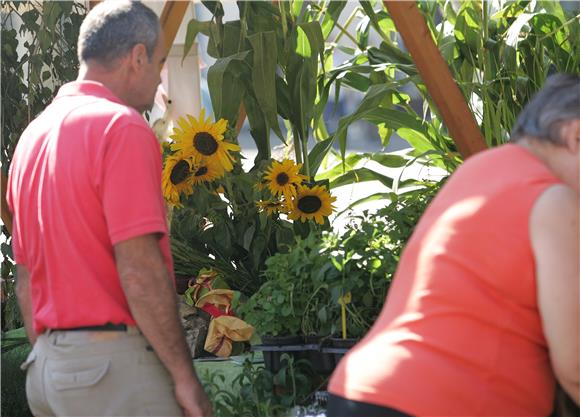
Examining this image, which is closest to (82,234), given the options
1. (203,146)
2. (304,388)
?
(304,388)

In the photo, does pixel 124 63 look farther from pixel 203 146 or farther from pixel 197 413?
pixel 203 146

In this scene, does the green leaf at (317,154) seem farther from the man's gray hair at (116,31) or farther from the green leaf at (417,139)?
the man's gray hair at (116,31)

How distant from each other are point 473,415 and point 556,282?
0.27 m

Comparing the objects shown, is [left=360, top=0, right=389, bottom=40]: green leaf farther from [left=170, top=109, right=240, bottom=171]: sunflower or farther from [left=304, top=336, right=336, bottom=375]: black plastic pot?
[left=304, top=336, right=336, bottom=375]: black plastic pot

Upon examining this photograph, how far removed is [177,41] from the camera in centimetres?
615

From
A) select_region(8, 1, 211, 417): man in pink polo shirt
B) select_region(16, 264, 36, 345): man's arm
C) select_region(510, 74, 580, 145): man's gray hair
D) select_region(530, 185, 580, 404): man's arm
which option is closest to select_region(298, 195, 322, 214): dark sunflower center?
select_region(16, 264, 36, 345): man's arm

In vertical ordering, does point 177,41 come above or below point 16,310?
above

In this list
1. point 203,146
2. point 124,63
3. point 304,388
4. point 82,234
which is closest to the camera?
point 82,234

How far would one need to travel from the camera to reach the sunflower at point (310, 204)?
156 inches

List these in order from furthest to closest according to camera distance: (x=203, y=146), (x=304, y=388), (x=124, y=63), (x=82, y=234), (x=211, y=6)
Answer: (x=211, y=6)
(x=203, y=146)
(x=304, y=388)
(x=124, y=63)
(x=82, y=234)

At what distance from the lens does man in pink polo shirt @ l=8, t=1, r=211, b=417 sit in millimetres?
2172

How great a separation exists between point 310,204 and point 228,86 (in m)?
0.67

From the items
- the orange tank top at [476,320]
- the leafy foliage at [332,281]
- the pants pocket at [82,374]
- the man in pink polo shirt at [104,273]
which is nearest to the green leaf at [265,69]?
the leafy foliage at [332,281]

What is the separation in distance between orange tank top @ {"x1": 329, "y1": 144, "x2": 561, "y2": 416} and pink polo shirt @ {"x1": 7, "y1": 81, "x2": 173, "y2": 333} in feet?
2.04
